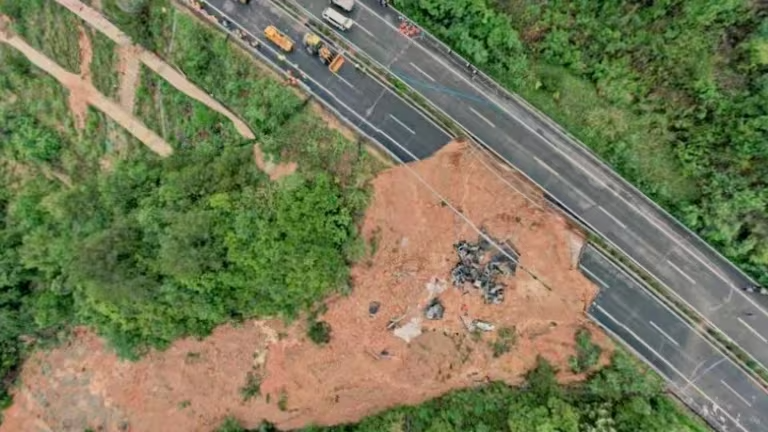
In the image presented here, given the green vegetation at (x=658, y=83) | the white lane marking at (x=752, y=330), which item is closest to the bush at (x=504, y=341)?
the green vegetation at (x=658, y=83)

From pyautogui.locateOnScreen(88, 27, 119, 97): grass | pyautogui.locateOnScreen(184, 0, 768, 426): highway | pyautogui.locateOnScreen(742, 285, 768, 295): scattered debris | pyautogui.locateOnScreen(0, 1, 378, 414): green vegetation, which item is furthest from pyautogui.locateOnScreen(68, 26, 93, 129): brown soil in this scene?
pyautogui.locateOnScreen(742, 285, 768, 295): scattered debris

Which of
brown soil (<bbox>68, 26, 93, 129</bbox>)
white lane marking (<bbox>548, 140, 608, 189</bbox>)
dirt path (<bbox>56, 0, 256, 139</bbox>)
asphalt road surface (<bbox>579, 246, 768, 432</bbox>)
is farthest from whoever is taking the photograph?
brown soil (<bbox>68, 26, 93, 129</bbox>)

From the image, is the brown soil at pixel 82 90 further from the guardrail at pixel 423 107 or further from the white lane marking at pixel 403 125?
the white lane marking at pixel 403 125

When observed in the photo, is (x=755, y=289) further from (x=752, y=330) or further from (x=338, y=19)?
(x=338, y=19)

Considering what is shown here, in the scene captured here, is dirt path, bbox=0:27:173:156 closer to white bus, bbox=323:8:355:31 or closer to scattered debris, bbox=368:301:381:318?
white bus, bbox=323:8:355:31

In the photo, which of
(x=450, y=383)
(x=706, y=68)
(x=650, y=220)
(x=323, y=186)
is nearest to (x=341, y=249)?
(x=323, y=186)

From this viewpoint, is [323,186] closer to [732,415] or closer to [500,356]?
[500,356]
